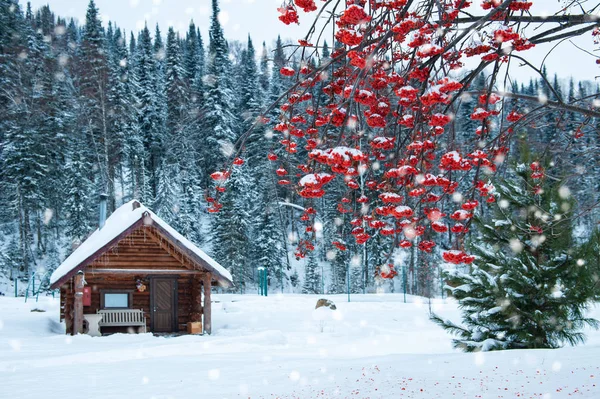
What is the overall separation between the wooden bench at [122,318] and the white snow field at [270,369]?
5.13ft

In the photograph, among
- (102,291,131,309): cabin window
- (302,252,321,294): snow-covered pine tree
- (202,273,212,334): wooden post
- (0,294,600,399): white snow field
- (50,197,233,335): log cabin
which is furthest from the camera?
(302,252,321,294): snow-covered pine tree

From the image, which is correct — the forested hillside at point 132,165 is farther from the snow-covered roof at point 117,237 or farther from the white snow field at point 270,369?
the white snow field at point 270,369

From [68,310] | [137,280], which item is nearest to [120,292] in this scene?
[137,280]

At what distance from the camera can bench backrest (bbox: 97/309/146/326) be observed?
2050cm

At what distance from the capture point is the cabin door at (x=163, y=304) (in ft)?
72.6

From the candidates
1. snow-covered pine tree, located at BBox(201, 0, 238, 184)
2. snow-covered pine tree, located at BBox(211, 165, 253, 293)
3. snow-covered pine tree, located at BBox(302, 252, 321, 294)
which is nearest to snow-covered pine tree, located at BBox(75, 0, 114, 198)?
snow-covered pine tree, located at BBox(211, 165, 253, 293)

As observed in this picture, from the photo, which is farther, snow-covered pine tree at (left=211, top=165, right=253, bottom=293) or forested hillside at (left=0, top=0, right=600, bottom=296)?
snow-covered pine tree at (left=211, top=165, right=253, bottom=293)

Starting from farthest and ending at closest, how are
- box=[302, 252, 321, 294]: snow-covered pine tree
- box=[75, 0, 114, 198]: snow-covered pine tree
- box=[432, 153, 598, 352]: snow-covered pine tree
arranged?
box=[302, 252, 321, 294]: snow-covered pine tree, box=[75, 0, 114, 198]: snow-covered pine tree, box=[432, 153, 598, 352]: snow-covered pine tree

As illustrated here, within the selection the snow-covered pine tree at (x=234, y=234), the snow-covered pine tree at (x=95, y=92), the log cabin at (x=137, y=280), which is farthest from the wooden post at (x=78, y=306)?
the snow-covered pine tree at (x=234, y=234)

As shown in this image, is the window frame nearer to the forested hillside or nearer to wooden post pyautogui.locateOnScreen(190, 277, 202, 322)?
wooden post pyautogui.locateOnScreen(190, 277, 202, 322)

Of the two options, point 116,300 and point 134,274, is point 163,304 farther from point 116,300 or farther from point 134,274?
point 134,274

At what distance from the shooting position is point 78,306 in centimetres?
1886

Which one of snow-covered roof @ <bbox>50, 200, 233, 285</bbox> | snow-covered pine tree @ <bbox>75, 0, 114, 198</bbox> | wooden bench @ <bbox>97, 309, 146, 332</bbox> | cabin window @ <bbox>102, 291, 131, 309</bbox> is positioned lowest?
wooden bench @ <bbox>97, 309, 146, 332</bbox>

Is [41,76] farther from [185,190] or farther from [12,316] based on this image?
[12,316]
